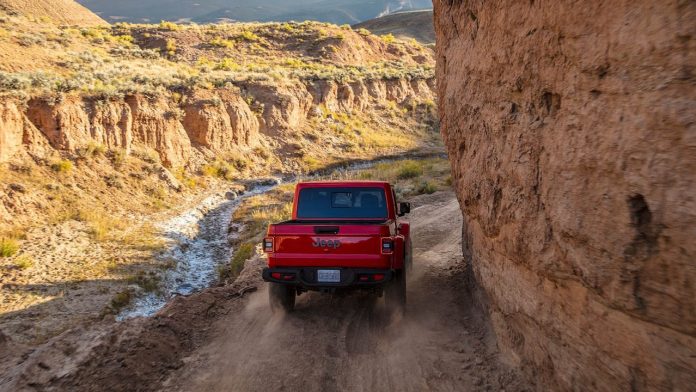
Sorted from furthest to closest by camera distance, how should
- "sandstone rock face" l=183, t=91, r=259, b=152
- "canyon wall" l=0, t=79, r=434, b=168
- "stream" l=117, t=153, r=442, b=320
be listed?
"sandstone rock face" l=183, t=91, r=259, b=152
"canyon wall" l=0, t=79, r=434, b=168
"stream" l=117, t=153, r=442, b=320

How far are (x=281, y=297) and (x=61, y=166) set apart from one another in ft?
45.5

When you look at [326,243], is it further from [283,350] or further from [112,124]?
[112,124]

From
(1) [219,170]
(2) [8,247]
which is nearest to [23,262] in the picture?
(2) [8,247]

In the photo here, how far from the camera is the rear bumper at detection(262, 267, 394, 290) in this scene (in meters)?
6.79

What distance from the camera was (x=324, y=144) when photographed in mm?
33906

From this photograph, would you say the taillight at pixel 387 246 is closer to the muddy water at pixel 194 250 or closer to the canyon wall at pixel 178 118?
the muddy water at pixel 194 250

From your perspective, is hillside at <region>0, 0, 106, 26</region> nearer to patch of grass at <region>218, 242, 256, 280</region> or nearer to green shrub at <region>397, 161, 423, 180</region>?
green shrub at <region>397, 161, 423, 180</region>

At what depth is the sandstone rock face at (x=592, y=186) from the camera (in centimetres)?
294

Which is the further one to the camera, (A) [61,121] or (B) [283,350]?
(A) [61,121]

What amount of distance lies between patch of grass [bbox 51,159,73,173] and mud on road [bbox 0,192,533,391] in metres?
11.1

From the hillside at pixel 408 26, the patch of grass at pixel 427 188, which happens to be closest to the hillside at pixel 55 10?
the patch of grass at pixel 427 188

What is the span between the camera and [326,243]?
6.92 metres

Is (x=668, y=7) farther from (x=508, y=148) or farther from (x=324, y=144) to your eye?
(x=324, y=144)

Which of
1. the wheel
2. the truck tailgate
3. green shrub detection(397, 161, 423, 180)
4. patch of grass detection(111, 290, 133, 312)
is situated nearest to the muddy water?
patch of grass detection(111, 290, 133, 312)
